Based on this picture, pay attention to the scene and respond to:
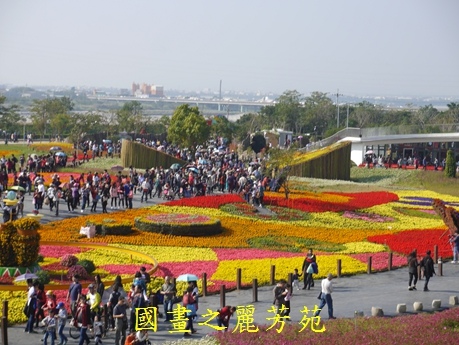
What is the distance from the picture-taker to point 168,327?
2272 cm

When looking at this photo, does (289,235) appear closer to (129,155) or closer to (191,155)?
(129,155)

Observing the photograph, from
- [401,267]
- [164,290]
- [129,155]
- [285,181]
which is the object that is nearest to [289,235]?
[401,267]

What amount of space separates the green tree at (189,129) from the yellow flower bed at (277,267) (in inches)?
1454

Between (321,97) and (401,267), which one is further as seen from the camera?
(321,97)

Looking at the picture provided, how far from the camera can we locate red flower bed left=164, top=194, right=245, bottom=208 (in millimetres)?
42969

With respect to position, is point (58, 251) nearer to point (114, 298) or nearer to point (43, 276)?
point (43, 276)

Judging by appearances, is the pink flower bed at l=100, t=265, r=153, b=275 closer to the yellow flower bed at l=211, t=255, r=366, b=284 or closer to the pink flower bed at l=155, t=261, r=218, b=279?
the pink flower bed at l=155, t=261, r=218, b=279

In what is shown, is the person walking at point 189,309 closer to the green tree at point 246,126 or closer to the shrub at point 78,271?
the shrub at point 78,271

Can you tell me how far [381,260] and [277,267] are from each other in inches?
181

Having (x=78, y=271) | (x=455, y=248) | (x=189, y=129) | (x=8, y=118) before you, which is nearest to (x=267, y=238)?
(x=455, y=248)

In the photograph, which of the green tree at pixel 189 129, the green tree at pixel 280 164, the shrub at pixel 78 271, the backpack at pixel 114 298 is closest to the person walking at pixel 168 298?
the backpack at pixel 114 298

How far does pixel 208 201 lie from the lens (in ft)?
143

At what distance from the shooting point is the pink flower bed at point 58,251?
3136 centimetres

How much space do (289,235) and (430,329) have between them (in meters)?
16.7
